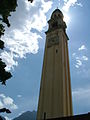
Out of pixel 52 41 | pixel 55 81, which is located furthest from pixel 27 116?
pixel 55 81

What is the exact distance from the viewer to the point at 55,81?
24.1 meters

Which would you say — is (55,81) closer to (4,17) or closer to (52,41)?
(52,41)

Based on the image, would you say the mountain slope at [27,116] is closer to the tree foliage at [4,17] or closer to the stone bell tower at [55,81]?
the stone bell tower at [55,81]

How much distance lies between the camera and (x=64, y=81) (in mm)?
23906

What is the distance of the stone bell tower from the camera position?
70.9ft

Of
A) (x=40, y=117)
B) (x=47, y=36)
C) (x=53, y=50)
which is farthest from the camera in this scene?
(x=47, y=36)

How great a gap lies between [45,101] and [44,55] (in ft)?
30.8

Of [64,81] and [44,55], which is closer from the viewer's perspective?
[64,81]

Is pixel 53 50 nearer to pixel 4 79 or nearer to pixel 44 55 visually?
pixel 44 55

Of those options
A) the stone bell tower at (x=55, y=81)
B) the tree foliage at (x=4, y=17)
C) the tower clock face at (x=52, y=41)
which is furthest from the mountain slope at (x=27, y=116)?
the tree foliage at (x=4, y=17)

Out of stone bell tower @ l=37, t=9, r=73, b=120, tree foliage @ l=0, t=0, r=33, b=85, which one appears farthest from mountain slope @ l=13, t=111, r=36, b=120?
tree foliage @ l=0, t=0, r=33, b=85

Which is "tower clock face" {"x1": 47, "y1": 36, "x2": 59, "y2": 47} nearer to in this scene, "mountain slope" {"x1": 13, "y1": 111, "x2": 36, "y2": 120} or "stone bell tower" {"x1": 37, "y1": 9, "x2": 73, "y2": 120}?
"stone bell tower" {"x1": 37, "y1": 9, "x2": 73, "y2": 120}

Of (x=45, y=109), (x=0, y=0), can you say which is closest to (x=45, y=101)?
(x=45, y=109)

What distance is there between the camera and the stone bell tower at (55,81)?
70.9 ft
